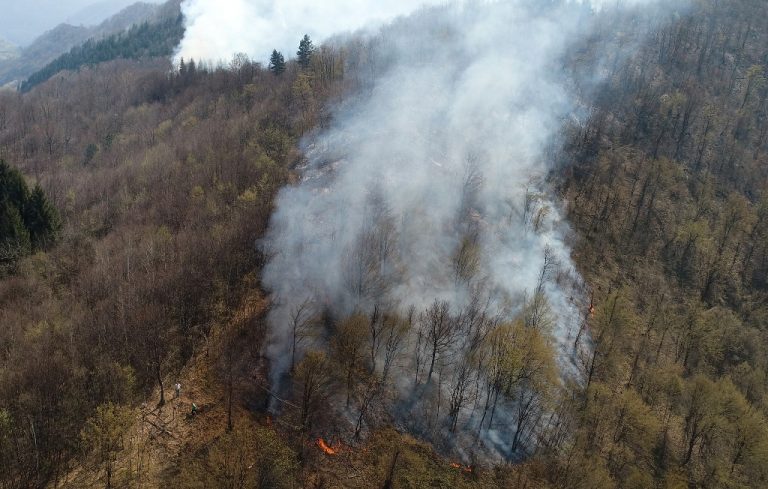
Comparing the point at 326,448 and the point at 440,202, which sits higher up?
the point at 440,202

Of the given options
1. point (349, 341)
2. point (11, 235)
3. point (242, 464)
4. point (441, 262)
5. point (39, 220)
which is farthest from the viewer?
point (441, 262)

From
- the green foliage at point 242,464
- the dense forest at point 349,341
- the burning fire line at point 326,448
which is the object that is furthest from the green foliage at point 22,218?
the burning fire line at point 326,448

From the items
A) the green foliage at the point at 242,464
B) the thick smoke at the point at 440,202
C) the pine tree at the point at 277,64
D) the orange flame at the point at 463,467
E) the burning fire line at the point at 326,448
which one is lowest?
the orange flame at the point at 463,467

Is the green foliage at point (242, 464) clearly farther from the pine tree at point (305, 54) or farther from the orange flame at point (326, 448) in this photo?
the pine tree at point (305, 54)

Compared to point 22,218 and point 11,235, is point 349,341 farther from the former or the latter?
point 22,218

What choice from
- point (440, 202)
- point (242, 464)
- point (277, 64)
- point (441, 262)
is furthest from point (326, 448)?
point (277, 64)

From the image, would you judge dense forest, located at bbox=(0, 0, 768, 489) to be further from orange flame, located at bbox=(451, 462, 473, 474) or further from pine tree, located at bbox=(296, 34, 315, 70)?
pine tree, located at bbox=(296, 34, 315, 70)

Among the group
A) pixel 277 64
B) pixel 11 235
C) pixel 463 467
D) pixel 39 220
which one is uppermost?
pixel 277 64

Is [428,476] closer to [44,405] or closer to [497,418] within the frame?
[497,418]
